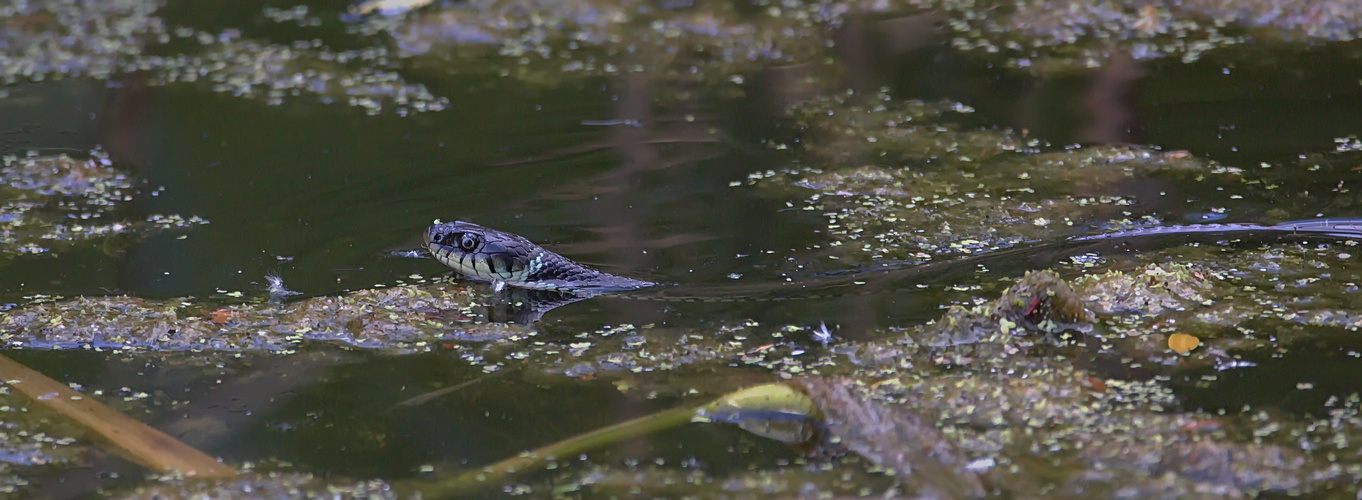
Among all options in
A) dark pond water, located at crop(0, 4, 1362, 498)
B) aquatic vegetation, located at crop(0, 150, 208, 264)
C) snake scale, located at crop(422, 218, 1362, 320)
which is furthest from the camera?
aquatic vegetation, located at crop(0, 150, 208, 264)

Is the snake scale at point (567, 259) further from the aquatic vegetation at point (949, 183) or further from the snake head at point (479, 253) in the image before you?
the aquatic vegetation at point (949, 183)

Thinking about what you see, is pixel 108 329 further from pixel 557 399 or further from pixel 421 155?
pixel 421 155

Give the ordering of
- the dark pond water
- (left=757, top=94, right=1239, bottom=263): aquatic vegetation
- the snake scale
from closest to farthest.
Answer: the dark pond water
the snake scale
(left=757, top=94, right=1239, bottom=263): aquatic vegetation

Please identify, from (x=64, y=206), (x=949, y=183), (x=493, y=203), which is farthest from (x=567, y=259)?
(x=64, y=206)

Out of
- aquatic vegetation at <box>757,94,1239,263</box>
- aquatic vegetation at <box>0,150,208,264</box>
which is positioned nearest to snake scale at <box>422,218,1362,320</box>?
aquatic vegetation at <box>757,94,1239,263</box>

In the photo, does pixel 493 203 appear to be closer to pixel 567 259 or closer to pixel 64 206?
pixel 567 259

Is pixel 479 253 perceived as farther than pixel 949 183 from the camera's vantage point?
No

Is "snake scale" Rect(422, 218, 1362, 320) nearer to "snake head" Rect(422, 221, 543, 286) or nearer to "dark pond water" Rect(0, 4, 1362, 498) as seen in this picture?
"snake head" Rect(422, 221, 543, 286)
